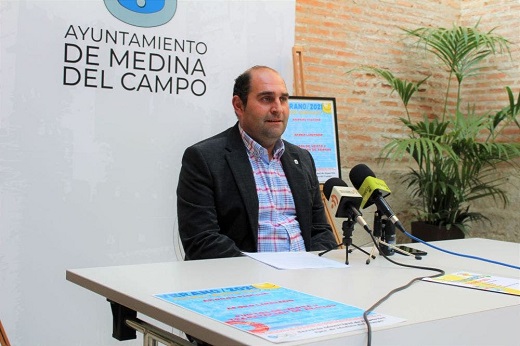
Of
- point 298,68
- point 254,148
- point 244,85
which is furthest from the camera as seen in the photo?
point 298,68

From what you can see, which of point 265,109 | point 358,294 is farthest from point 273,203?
point 358,294

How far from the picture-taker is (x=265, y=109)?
310 centimetres

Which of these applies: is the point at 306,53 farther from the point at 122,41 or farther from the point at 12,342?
the point at 12,342

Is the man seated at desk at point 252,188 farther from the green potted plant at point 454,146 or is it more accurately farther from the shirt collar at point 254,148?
the green potted plant at point 454,146

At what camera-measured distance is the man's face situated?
121 inches

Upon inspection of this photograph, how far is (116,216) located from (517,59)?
398 cm

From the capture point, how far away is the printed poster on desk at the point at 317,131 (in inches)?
185

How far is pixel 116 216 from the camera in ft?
13.1

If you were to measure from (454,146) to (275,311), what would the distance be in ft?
14.6

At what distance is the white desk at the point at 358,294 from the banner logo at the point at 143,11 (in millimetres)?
2289

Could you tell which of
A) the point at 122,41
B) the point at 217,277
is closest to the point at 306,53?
the point at 122,41

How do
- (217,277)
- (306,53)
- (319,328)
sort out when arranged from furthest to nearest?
(306,53) → (217,277) → (319,328)

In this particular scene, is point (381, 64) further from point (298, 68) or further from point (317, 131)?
point (317, 131)

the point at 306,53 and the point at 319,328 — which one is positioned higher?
the point at 306,53
